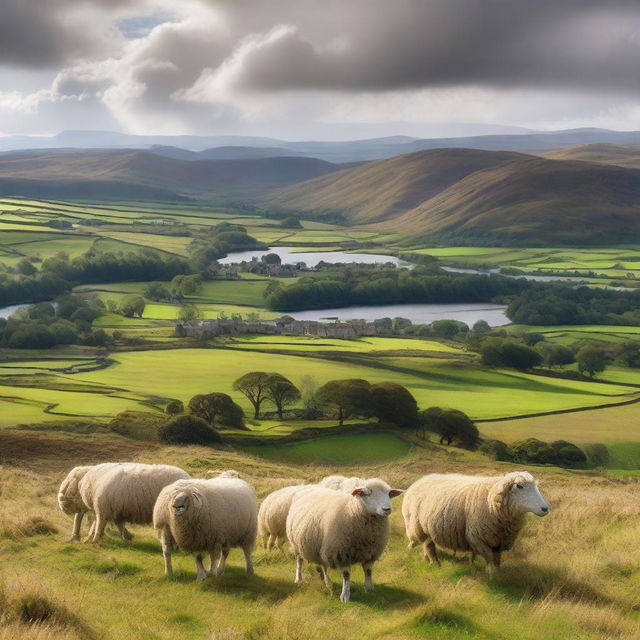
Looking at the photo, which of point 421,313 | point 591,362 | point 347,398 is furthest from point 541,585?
point 421,313

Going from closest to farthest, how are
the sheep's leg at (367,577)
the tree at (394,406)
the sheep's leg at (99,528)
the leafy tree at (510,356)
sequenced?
1. the sheep's leg at (367,577)
2. the sheep's leg at (99,528)
3. the tree at (394,406)
4. the leafy tree at (510,356)

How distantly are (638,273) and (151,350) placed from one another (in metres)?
102

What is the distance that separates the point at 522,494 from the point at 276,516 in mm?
4709

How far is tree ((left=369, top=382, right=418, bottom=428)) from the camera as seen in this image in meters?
47.6

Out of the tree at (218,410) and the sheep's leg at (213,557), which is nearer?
the sheep's leg at (213,557)

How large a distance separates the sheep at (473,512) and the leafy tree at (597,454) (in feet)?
102

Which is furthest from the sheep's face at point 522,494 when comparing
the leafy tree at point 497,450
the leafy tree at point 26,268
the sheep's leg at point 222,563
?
the leafy tree at point 26,268

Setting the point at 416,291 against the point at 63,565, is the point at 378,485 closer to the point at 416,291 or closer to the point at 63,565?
the point at 63,565

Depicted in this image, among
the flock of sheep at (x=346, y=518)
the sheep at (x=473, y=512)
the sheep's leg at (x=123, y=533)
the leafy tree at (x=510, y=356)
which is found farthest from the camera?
the leafy tree at (x=510, y=356)

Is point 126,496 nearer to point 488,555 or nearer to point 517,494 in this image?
point 488,555

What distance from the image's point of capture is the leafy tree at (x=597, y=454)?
4322 centimetres

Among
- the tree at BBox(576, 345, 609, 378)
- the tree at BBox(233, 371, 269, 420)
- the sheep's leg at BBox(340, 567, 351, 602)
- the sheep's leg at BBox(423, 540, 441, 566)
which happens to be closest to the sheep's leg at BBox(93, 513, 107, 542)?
the sheep's leg at BBox(340, 567, 351, 602)

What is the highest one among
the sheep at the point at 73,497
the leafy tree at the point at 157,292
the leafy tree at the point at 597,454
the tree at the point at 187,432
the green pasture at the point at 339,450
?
the sheep at the point at 73,497

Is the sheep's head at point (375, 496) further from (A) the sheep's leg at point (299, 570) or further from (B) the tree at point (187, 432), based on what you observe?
(B) the tree at point (187, 432)
